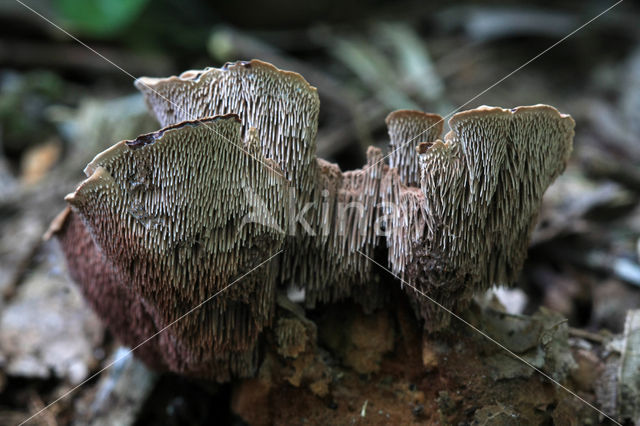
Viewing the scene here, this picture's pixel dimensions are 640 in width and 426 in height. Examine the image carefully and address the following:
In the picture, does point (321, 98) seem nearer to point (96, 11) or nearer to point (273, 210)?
point (96, 11)

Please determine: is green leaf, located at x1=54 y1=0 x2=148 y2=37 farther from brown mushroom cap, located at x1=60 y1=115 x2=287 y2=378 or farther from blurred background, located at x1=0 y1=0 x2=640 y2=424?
brown mushroom cap, located at x1=60 y1=115 x2=287 y2=378

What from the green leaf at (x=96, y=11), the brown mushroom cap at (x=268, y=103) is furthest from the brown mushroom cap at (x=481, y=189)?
the green leaf at (x=96, y=11)

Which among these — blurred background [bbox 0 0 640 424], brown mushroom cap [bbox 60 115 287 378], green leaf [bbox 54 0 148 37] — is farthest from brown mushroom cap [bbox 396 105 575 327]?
green leaf [bbox 54 0 148 37]

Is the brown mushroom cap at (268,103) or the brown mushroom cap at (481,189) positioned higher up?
the brown mushroom cap at (268,103)

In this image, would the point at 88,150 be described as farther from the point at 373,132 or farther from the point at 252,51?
the point at 373,132

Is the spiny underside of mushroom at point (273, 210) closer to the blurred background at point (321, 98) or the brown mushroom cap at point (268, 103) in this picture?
the brown mushroom cap at point (268, 103)

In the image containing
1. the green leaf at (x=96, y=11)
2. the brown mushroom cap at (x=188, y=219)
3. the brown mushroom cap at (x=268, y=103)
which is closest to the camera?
the brown mushroom cap at (x=188, y=219)
